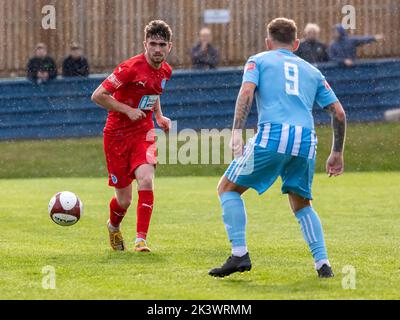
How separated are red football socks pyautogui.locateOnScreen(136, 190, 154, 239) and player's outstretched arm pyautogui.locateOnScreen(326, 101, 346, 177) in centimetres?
220

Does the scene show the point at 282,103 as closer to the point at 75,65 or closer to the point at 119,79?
the point at 119,79

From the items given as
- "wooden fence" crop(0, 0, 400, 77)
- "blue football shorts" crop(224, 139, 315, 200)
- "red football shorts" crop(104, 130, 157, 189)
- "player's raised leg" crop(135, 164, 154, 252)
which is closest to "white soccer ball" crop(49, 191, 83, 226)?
"red football shorts" crop(104, 130, 157, 189)

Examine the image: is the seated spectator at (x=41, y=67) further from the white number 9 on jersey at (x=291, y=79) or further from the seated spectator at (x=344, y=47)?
the white number 9 on jersey at (x=291, y=79)

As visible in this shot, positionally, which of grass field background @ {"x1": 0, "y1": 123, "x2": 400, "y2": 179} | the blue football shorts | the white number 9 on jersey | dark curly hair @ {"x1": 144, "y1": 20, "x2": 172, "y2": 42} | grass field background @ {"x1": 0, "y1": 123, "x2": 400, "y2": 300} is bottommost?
grass field background @ {"x1": 0, "y1": 123, "x2": 400, "y2": 179}

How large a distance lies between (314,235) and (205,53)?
15.4 meters

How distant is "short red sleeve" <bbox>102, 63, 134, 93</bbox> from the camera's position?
31.5ft

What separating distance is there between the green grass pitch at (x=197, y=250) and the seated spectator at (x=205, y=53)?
6371 mm

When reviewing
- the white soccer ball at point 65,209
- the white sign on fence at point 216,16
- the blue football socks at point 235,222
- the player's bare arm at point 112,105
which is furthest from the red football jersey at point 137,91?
the white sign on fence at point 216,16

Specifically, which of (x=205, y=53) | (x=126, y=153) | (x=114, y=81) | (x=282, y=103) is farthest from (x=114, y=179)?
(x=205, y=53)

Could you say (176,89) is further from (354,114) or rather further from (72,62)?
(354,114)

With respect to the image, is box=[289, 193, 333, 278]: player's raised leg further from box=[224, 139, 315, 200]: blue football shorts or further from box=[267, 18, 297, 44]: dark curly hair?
box=[267, 18, 297, 44]: dark curly hair

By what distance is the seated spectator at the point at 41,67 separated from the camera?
75.5 feet

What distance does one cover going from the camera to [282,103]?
7754mm
